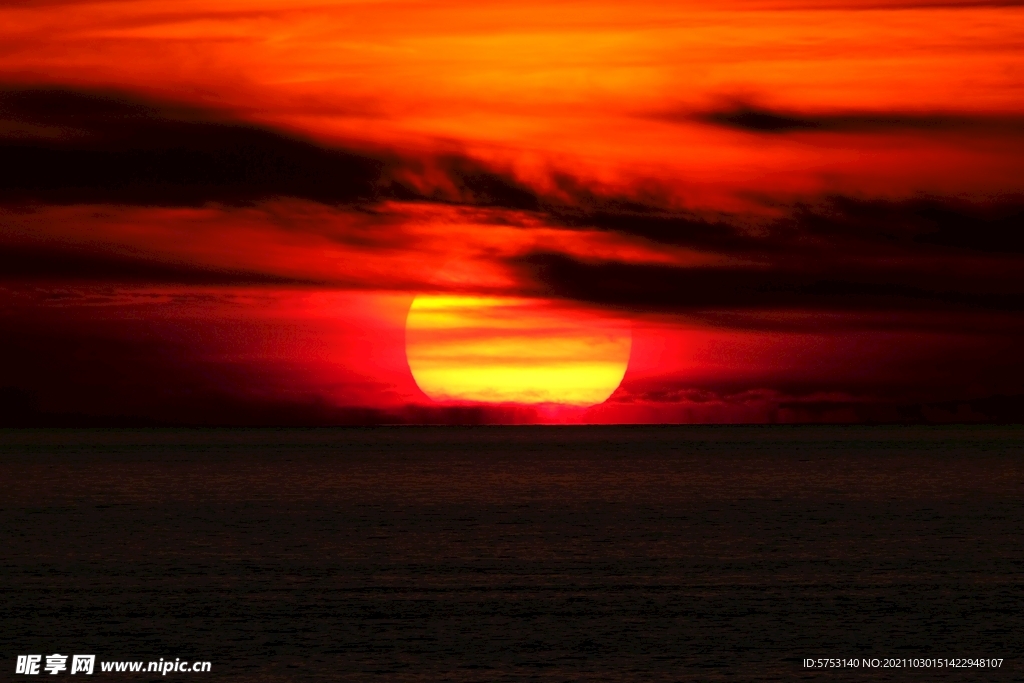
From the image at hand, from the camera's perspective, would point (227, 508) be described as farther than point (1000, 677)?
Yes

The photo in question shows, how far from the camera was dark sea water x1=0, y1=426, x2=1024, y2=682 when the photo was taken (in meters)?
32.0

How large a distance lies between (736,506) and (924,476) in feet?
197

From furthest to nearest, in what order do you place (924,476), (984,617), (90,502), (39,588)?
(924,476), (90,502), (39,588), (984,617)

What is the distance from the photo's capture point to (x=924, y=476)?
460 ft

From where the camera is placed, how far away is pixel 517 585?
145 feet

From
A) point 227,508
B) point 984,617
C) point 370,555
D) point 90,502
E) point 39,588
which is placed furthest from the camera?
Answer: point 90,502

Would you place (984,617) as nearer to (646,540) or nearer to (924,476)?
(646,540)

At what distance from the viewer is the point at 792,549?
188ft

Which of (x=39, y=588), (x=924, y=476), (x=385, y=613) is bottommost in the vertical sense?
(x=385, y=613)

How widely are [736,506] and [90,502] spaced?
158 ft

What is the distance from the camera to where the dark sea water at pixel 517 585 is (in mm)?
32000

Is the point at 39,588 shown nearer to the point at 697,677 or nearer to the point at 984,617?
the point at 697,677

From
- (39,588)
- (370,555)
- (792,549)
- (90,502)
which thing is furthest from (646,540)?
(90,502)

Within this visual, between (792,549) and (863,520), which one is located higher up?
(863,520)
